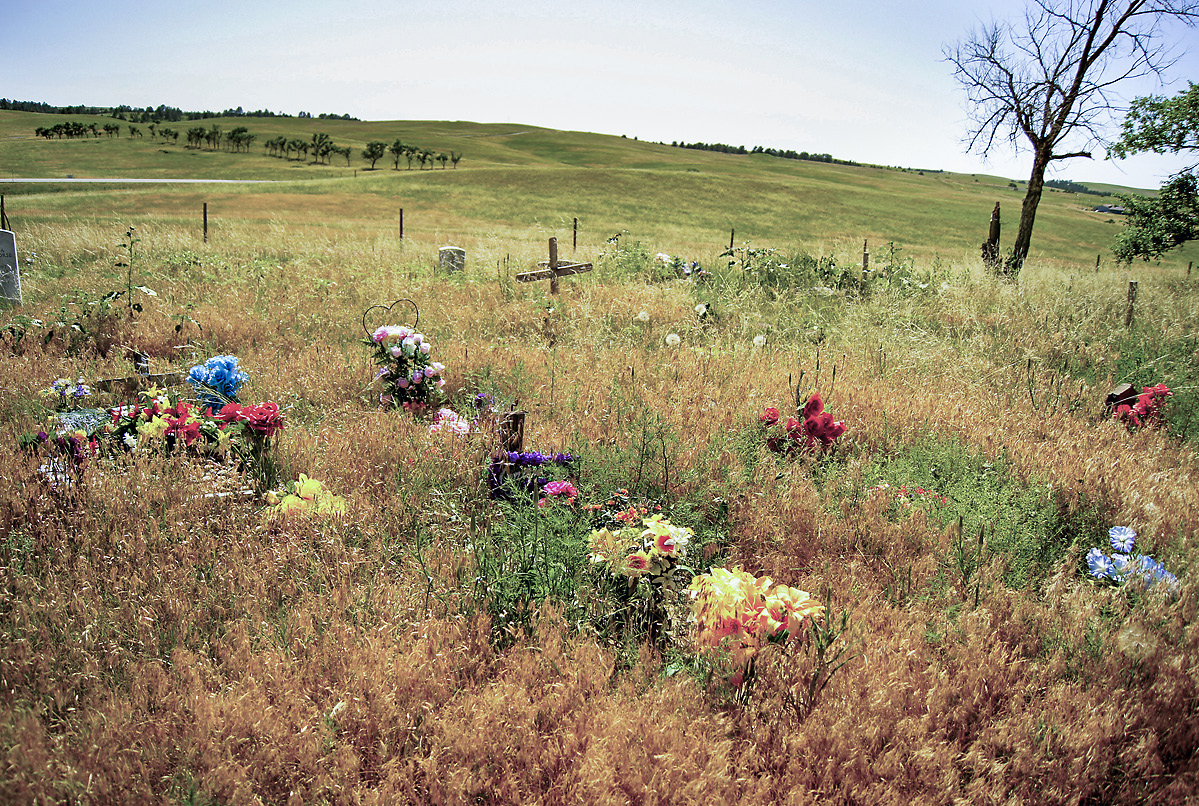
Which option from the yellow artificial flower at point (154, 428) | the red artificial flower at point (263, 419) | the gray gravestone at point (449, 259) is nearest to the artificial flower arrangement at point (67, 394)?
the yellow artificial flower at point (154, 428)

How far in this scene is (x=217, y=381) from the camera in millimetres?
4152

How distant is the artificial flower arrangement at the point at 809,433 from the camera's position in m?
4.23

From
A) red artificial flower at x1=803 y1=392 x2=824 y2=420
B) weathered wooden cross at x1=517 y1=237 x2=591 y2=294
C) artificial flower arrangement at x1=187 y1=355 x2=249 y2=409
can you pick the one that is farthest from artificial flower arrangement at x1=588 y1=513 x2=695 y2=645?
weathered wooden cross at x1=517 y1=237 x2=591 y2=294

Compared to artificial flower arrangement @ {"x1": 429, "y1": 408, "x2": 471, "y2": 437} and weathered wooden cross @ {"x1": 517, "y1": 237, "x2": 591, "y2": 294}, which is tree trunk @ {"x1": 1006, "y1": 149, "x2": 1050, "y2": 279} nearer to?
weathered wooden cross @ {"x1": 517, "y1": 237, "x2": 591, "y2": 294}

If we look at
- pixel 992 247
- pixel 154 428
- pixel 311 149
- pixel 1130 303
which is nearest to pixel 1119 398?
pixel 1130 303

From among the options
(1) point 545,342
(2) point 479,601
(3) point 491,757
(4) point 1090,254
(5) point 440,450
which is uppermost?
(4) point 1090,254

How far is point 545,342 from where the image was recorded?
681 cm

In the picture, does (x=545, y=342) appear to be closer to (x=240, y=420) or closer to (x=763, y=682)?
(x=240, y=420)

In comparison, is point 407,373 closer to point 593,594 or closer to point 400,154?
point 593,594

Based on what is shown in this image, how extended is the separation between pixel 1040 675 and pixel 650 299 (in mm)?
6856

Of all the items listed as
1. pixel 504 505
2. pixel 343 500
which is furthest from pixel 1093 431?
pixel 343 500

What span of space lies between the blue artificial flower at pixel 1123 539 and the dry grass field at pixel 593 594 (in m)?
0.22

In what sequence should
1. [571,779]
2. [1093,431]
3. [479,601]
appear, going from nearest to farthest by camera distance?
1. [571,779]
2. [479,601]
3. [1093,431]

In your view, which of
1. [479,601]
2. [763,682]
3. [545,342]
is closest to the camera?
[763,682]
